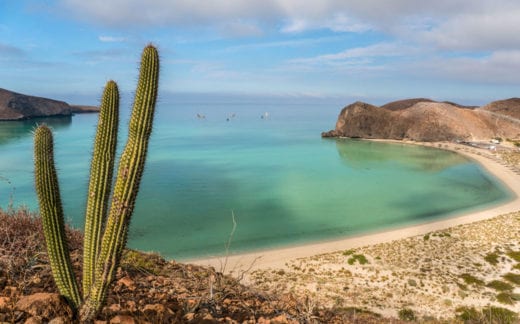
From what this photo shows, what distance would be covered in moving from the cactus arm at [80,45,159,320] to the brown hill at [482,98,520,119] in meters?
117

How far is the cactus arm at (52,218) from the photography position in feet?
15.3

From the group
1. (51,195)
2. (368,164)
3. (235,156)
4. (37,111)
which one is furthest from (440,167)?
(37,111)

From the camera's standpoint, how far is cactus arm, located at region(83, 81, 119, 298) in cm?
465

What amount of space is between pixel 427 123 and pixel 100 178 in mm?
94501

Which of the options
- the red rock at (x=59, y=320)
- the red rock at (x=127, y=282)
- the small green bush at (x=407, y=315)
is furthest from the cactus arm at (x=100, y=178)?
the small green bush at (x=407, y=315)

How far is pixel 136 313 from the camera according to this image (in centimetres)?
504

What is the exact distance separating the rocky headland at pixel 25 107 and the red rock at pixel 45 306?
501 ft

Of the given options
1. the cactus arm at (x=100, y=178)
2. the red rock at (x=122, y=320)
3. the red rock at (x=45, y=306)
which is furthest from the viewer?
the cactus arm at (x=100, y=178)

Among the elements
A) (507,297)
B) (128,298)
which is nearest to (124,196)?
(128,298)

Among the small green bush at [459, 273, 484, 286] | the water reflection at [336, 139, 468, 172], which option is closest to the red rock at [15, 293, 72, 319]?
the small green bush at [459, 273, 484, 286]

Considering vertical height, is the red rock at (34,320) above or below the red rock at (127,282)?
above

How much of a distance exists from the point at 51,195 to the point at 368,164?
200 ft

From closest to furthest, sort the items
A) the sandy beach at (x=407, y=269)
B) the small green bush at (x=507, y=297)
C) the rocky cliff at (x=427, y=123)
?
the sandy beach at (x=407, y=269) < the small green bush at (x=507, y=297) < the rocky cliff at (x=427, y=123)

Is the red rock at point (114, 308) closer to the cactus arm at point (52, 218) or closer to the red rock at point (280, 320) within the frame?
the cactus arm at point (52, 218)
